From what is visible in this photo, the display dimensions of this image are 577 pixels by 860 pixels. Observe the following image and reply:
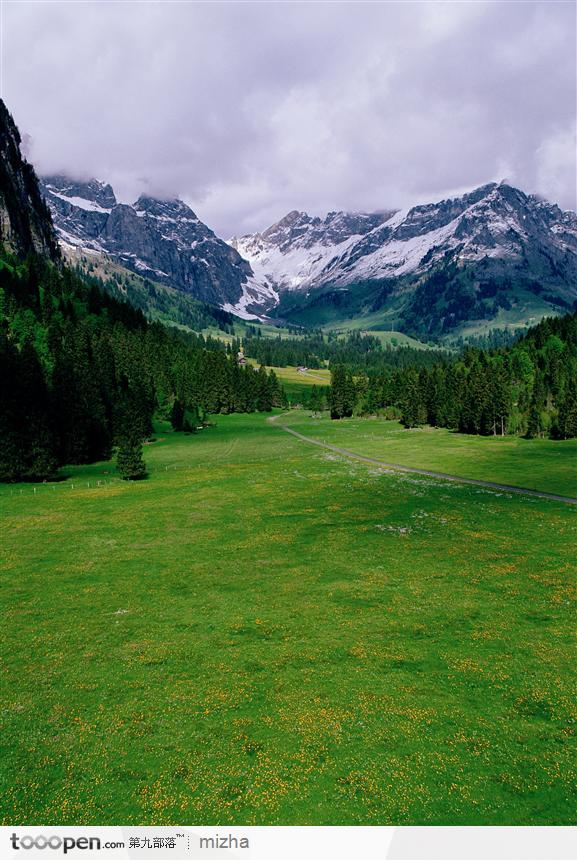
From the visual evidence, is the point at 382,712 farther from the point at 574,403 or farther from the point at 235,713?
the point at 574,403

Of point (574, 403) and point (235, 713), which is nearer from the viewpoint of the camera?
point (235, 713)

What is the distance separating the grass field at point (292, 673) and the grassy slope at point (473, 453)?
26236 mm

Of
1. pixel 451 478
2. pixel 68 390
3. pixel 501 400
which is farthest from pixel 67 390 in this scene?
pixel 501 400

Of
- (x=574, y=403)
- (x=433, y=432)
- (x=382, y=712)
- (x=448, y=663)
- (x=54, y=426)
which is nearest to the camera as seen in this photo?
(x=382, y=712)

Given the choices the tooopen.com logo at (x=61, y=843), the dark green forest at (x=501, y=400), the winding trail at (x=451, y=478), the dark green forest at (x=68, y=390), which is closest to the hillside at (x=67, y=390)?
the dark green forest at (x=68, y=390)

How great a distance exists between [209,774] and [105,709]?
274 inches

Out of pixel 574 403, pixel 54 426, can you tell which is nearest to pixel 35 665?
pixel 54 426

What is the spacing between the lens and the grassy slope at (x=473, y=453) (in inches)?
3051

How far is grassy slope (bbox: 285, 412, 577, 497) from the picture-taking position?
7750 centimetres

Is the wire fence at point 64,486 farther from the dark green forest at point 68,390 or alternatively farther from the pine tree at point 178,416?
the pine tree at point 178,416

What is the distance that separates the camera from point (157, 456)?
115250 millimetres

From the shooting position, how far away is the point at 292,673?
24953 millimetres

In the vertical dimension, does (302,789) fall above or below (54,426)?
below

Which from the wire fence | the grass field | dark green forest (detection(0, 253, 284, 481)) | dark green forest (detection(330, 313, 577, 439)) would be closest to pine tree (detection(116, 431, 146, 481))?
dark green forest (detection(0, 253, 284, 481))
